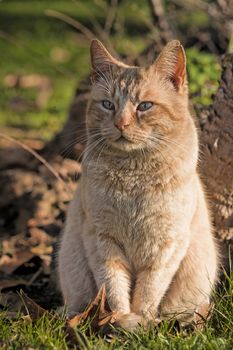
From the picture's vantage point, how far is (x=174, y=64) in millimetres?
4102

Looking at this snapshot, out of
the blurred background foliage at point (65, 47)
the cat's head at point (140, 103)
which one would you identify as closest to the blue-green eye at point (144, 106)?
the cat's head at point (140, 103)

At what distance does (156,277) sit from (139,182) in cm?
53

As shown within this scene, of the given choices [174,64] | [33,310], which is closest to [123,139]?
[174,64]

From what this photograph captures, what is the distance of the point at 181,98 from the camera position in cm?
417

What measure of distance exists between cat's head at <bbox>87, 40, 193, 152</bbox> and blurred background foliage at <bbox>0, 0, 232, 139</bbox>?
162cm

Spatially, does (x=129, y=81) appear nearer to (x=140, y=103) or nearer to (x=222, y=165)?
(x=140, y=103)

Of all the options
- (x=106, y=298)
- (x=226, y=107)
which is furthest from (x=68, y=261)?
(x=226, y=107)

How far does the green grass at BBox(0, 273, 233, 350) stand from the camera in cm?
355

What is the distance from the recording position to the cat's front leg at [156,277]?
4.08 metres

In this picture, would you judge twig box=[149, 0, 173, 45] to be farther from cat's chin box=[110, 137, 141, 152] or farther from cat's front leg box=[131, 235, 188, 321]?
cat's front leg box=[131, 235, 188, 321]

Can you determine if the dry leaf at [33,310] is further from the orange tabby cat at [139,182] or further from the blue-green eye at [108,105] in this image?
the blue-green eye at [108,105]

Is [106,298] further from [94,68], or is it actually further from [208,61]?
[208,61]

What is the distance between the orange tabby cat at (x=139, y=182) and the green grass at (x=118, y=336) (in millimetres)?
191

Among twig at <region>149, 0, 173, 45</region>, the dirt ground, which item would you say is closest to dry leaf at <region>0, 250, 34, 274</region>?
the dirt ground
